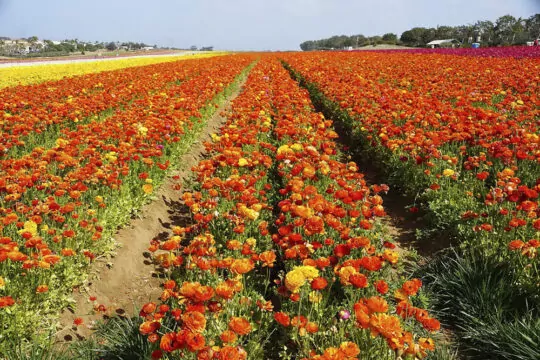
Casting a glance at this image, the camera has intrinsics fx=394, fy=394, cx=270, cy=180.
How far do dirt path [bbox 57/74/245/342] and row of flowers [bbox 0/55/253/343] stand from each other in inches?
8.0

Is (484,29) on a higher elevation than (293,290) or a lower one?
higher

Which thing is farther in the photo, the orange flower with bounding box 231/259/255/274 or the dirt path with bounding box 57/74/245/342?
the dirt path with bounding box 57/74/245/342

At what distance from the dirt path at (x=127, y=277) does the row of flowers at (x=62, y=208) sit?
0.20 metres

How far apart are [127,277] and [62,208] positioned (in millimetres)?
1299

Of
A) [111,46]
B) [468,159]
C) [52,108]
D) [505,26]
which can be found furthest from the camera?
[111,46]

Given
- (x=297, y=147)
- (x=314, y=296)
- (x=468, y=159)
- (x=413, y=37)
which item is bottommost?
(x=314, y=296)

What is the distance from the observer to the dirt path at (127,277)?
4148 millimetres

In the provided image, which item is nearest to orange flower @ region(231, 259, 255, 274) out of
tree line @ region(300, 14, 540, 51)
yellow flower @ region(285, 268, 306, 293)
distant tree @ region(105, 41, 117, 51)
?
yellow flower @ region(285, 268, 306, 293)

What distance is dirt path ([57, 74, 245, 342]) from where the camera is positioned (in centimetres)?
415

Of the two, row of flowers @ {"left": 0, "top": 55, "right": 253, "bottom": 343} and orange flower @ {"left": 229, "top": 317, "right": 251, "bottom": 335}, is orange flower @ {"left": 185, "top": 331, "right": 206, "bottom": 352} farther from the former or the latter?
row of flowers @ {"left": 0, "top": 55, "right": 253, "bottom": 343}

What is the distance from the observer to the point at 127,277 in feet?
16.3

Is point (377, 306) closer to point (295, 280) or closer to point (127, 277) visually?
point (295, 280)

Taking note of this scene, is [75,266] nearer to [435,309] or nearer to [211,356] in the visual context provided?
[211,356]

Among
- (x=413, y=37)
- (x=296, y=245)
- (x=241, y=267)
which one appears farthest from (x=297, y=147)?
(x=413, y=37)
